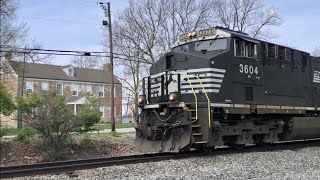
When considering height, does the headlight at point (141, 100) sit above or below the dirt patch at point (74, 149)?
above

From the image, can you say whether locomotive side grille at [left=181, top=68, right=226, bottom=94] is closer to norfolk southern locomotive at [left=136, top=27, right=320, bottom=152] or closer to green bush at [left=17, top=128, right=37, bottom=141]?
norfolk southern locomotive at [left=136, top=27, right=320, bottom=152]

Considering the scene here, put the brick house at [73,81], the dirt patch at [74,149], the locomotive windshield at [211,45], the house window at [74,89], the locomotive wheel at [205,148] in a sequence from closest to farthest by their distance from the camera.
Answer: the locomotive wheel at [205,148] < the locomotive windshield at [211,45] < the dirt patch at [74,149] < the brick house at [73,81] < the house window at [74,89]

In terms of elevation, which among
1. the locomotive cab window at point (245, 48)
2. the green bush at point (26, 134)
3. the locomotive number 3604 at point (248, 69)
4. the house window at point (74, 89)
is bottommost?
the green bush at point (26, 134)

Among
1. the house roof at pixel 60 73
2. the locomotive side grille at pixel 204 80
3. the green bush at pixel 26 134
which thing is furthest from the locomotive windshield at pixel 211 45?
the house roof at pixel 60 73

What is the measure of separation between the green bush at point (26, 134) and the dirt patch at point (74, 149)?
0.18 metres

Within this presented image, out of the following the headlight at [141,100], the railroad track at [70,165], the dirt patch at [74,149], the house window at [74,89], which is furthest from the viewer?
the house window at [74,89]

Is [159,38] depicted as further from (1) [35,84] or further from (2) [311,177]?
(2) [311,177]

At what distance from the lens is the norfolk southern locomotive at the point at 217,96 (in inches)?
492

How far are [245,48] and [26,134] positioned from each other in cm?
797

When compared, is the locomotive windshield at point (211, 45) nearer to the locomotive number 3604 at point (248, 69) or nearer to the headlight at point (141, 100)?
the locomotive number 3604 at point (248, 69)

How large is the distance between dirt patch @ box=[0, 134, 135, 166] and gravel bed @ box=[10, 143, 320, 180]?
16.0 ft

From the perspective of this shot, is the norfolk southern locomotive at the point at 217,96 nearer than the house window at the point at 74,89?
Yes

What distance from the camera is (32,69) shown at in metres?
54.8

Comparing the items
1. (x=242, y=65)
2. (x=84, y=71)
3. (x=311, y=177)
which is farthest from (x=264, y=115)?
(x=84, y=71)
